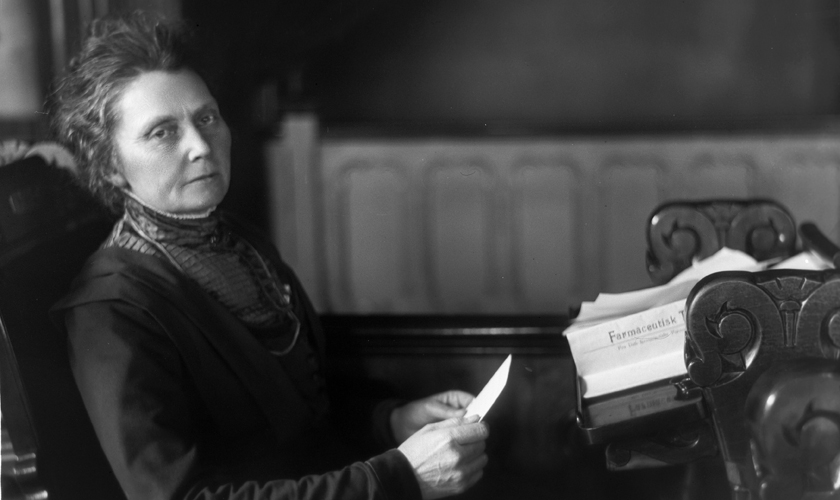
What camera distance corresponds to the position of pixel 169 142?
0.84 metres

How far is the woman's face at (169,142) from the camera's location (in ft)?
2.72

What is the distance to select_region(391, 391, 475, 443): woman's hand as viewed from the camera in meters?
1.03

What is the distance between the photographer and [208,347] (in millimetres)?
850

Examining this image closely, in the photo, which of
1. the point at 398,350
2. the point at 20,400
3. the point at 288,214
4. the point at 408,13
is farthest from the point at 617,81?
the point at 20,400

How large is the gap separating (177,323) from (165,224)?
4.8 inches

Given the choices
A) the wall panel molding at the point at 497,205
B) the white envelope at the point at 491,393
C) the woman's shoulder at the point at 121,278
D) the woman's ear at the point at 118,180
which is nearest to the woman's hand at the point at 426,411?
the white envelope at the point at 491,393

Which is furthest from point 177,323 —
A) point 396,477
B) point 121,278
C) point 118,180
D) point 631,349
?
point 631,349

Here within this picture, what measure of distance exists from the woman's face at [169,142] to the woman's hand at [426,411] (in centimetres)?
40

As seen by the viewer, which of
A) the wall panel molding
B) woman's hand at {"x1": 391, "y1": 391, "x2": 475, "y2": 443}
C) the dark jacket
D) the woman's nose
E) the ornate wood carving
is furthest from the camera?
the wall panel molding

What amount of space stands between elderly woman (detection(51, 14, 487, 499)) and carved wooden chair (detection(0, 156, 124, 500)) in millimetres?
35

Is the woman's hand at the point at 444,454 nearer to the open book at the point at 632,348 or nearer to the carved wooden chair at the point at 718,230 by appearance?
the open book at the point at 632,348

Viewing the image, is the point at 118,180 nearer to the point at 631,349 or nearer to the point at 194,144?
A: the point at 194,144

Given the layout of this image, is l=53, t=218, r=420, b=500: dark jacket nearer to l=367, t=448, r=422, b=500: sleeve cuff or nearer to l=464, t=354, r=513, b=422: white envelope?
l=367, t=448, r=422, b=500: sleeve cuff

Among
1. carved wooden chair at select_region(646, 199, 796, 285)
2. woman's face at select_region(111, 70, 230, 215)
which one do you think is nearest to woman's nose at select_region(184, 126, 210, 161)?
woman's face at select_region(111, 70, 230, 215)
